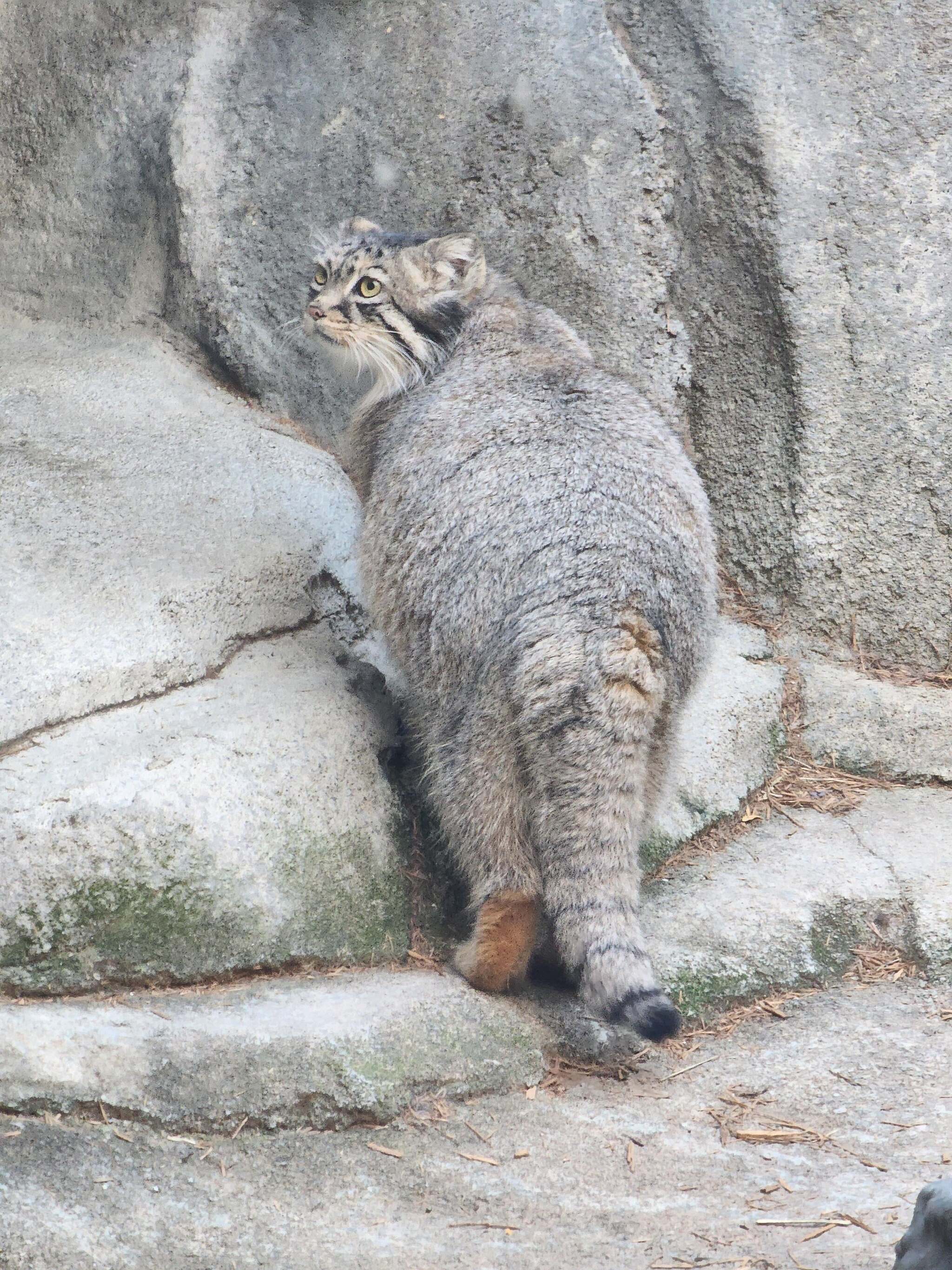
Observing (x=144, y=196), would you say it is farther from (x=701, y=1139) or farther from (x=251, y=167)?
(x=701, y=1139)

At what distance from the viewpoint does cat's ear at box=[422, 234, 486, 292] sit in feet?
17.2

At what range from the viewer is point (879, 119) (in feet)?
19.7

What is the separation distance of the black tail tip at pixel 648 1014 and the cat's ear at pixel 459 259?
2913mm

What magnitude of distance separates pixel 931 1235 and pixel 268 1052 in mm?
A: 1819

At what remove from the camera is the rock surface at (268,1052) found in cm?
340

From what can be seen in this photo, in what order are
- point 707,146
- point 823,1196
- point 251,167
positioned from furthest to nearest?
point 251,167, point 707,146, point 823,1196

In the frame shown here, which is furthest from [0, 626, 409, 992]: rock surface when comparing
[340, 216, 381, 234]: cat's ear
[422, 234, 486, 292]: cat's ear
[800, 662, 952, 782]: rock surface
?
[800, 662, 952, 782]: rock surface

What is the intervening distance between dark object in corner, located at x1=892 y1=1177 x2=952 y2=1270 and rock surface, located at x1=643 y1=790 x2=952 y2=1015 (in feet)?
6.15

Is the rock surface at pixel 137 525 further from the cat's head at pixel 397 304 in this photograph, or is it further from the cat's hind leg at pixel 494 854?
the cat's hind leg at pixel 494 854

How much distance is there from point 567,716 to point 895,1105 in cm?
155

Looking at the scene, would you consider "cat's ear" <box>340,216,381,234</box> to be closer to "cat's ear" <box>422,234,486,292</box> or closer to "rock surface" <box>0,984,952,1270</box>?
"cat's ear" <box>422,234,486,292</box>

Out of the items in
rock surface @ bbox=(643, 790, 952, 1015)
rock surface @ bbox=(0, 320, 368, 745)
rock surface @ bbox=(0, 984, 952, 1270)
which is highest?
rock surface @ bbox=(0, 320, 368, 745)

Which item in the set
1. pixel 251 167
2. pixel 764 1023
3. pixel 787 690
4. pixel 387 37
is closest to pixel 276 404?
pixel 251 167

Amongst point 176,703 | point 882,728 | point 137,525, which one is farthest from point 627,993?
point 137,525
